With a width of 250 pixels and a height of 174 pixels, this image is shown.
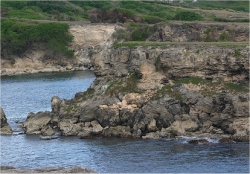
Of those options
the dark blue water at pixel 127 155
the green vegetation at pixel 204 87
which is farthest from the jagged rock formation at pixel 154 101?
the dark blue water at pixel 127 155

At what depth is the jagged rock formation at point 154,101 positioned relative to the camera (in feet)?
127

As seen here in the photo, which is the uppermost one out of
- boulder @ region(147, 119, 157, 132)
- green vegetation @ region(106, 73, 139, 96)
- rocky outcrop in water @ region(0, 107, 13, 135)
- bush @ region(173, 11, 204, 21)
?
bush @ region(173, 11, 204, 21)

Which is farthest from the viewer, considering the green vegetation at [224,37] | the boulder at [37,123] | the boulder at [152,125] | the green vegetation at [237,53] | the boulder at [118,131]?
the green vegetation at [224,37]

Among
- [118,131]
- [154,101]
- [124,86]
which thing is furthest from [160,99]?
[118,131]

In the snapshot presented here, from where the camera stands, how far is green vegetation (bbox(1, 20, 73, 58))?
301ft

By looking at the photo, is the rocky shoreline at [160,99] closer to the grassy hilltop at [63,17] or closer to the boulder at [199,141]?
the boulder at [199,141]

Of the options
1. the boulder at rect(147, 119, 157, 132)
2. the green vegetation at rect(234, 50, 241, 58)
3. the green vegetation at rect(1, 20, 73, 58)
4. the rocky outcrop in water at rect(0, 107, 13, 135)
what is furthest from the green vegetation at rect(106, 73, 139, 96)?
the green vegetation at rect(1, 20, 73, 58)

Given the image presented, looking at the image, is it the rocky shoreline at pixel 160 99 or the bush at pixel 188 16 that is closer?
the rocky shoreline at pixel 160 99

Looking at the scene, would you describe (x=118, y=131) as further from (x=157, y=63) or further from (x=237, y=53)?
(x=237, y=53)

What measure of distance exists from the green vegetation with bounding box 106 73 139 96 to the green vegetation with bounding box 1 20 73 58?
4894 centimetres

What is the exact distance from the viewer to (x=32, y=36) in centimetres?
9281

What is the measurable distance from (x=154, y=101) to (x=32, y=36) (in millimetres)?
54916

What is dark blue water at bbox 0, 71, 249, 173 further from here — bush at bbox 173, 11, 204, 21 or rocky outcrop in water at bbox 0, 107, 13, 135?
bush at bbox 173, 11, 204, 21

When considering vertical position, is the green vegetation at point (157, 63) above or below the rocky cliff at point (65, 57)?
above
